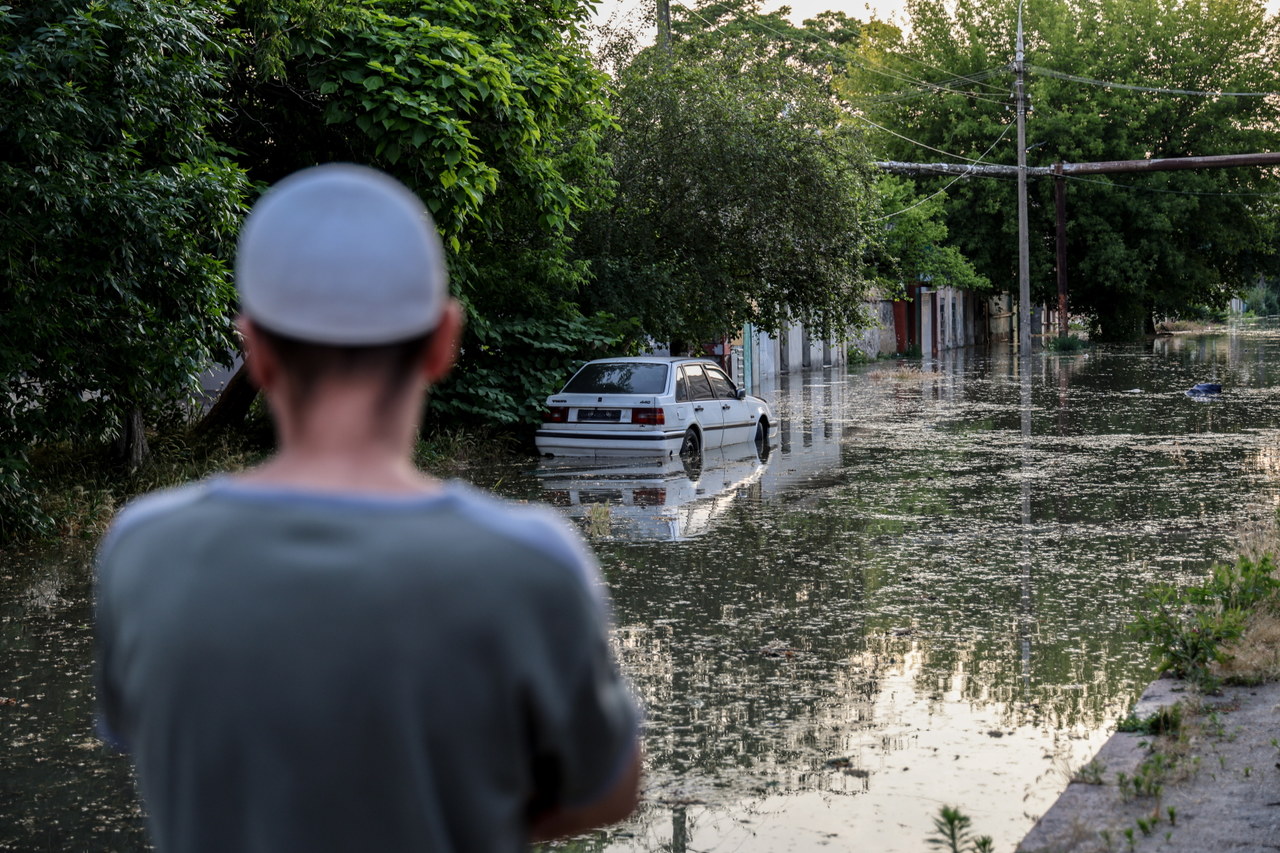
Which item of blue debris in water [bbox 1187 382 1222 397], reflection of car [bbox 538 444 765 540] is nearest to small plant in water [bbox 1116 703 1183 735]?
reflection of car [bbox 538 444 765 540]

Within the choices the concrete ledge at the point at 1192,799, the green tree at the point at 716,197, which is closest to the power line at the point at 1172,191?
the green tree at the point at 716,197

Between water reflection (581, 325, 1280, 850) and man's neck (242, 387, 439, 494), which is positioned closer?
man's neck (242, 387, 439, 494)

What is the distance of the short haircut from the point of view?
176 cm

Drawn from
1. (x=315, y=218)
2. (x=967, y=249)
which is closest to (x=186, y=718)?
(x=315, y=218)

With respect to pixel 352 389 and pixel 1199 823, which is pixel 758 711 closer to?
pixel 1199 823

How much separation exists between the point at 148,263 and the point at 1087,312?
60.9 meters

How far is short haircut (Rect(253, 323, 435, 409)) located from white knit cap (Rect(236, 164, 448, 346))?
0.06 feet

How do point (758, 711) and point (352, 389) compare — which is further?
point (758, 711)

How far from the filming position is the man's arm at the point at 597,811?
1854 millimetres

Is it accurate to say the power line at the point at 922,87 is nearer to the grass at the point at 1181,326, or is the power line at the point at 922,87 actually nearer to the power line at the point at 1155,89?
the power line at the point at 1155,89

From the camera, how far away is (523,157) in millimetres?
16922

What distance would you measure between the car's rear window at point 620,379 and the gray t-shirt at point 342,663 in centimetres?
1631

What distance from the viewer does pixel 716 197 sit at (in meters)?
23.0

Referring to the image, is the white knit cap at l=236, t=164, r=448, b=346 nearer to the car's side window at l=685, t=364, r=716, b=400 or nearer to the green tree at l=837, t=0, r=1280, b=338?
the car's side window at l=685, t=364, r=716, b=400
